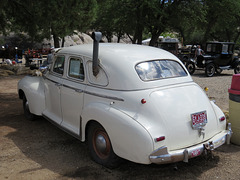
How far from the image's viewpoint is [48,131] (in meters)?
5.36

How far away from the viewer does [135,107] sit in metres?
3.44

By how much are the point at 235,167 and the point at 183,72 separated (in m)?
1.60

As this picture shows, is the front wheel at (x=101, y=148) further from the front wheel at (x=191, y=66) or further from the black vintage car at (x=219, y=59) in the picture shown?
the front wheel at (x=191, y=66)

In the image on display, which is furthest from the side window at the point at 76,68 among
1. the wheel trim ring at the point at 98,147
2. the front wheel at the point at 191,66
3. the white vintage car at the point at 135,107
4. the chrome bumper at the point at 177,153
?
the front wheel at the point at 191,66

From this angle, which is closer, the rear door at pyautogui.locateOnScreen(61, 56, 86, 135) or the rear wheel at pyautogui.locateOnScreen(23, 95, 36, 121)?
the rear door at pyautogui.locateOnScreen(61, 56, 86, 135)

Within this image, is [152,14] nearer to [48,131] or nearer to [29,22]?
[29,22]

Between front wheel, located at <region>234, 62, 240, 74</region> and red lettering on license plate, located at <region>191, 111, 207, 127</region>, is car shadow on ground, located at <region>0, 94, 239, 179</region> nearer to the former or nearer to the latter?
red lettering on license plate, located at <region>191, 111, 207, 127</region>

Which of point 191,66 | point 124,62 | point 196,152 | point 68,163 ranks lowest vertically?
point 68,163

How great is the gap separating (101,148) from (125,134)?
2.26 ft

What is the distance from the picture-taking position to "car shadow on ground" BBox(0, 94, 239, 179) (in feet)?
11.9

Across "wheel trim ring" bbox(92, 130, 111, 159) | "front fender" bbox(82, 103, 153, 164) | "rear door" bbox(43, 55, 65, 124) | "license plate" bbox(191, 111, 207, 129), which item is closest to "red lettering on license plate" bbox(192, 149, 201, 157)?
"license plate" bbox(191, 111, 207, 129)

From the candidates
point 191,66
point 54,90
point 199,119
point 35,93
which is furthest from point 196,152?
point 191,66

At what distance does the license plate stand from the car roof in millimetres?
679

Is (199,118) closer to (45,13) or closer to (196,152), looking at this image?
(196,152)
